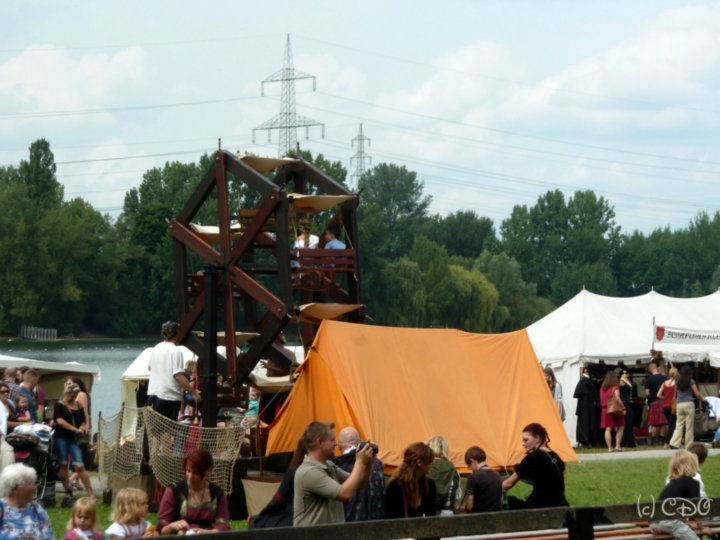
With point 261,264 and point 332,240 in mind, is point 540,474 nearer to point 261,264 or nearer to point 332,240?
point 332,240

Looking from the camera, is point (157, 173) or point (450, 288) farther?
point (157, 173)

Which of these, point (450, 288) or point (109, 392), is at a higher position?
point (450, 288)

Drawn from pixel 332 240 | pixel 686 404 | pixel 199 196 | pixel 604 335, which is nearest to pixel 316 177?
pixel 332 240

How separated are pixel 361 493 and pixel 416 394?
4.71 meters

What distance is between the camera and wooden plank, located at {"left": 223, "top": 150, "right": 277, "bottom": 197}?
12648mm

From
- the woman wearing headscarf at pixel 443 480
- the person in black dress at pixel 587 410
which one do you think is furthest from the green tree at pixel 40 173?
the woman wearing headscarf at pixel 443 480

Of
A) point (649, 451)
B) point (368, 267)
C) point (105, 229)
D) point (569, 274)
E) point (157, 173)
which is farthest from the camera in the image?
point (569, 274)

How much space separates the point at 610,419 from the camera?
68.4ft

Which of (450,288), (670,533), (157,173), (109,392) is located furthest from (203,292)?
(157,173)

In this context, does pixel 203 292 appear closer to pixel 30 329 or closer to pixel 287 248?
pixel 287 248

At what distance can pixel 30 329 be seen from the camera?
77562 millimetres

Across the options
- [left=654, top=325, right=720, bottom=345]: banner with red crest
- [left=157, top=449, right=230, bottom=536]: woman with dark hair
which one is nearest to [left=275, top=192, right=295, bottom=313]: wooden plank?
[left=157, top=449, right=230, bottom=536]: woman with dark hair

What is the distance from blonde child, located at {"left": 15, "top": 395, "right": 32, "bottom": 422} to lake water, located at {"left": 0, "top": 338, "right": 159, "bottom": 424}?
19810 millimetres

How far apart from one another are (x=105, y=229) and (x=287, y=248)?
257 ft
